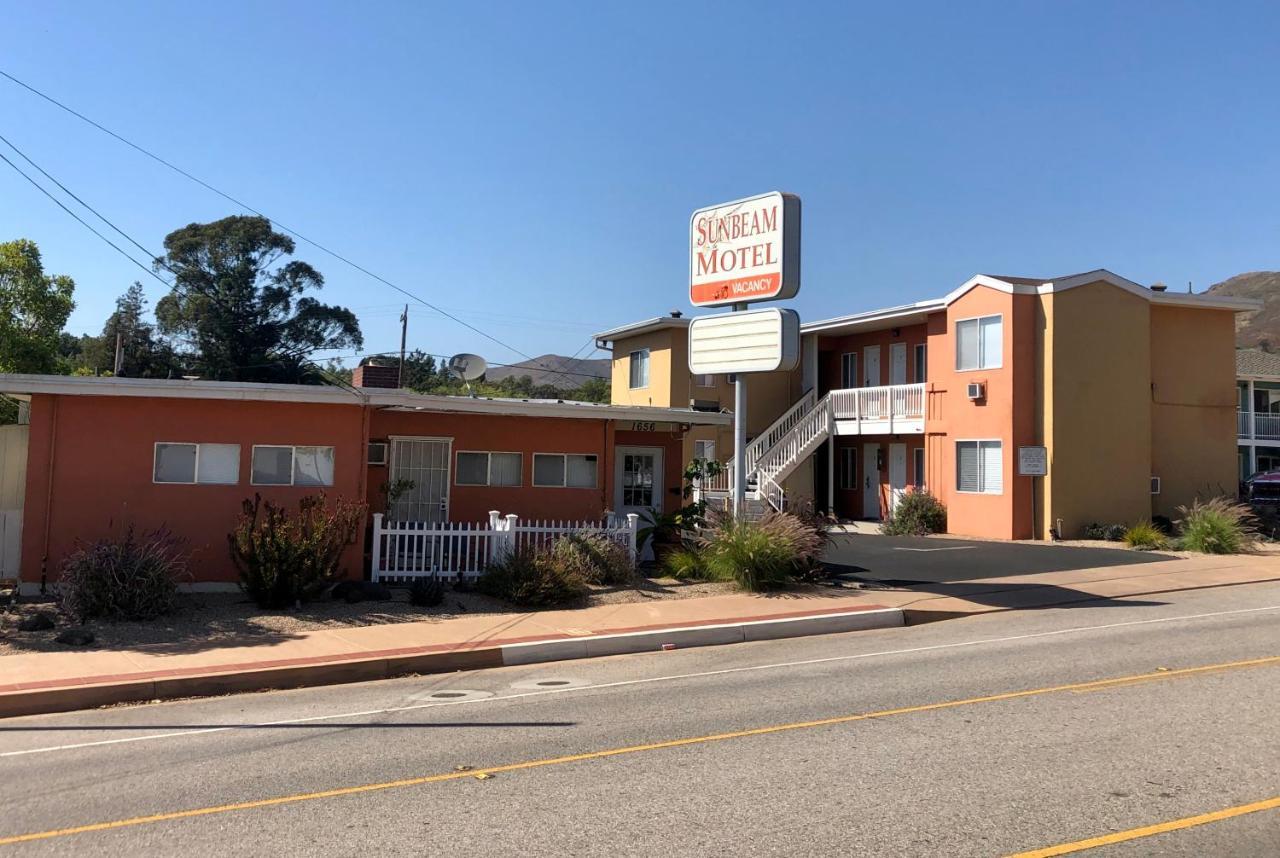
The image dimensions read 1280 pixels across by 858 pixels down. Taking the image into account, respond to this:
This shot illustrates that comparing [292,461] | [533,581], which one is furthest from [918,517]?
[292,461]

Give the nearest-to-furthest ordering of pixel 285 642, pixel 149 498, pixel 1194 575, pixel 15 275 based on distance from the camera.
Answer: pixel 285 642
pixel 149 498
pixel 1194 575
pixel 15 275

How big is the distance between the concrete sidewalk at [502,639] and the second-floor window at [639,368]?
1850 centimetres

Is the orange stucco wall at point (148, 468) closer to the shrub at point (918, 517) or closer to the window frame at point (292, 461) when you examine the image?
the window frame at point (292, 461)

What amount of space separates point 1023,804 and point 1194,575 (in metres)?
14.5

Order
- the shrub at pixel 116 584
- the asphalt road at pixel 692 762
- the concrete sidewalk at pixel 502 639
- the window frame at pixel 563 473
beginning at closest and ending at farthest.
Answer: the asphalt road at pixel 692 762, the concrete sidewalk at pixel 502 639, the shrub at pixel 116 584, the window frame at pixel 563 473

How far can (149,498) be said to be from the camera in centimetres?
1477

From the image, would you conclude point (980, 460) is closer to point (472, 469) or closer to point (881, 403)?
point (881, 403)

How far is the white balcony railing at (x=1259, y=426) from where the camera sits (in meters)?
40.1

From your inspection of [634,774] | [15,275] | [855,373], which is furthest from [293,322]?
[634,774]

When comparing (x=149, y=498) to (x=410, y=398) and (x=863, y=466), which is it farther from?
(x=863, y=466)

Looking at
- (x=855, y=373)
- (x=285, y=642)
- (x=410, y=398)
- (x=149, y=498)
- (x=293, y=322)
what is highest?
(x=293, y=322)

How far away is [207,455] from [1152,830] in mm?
13430

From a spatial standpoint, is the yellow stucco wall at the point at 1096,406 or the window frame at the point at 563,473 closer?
the window frame at the point at 563,473

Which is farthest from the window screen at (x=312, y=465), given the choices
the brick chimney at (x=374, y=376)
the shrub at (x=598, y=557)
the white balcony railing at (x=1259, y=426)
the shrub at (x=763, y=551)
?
the white balcony railing at (x=1259, y=426)
